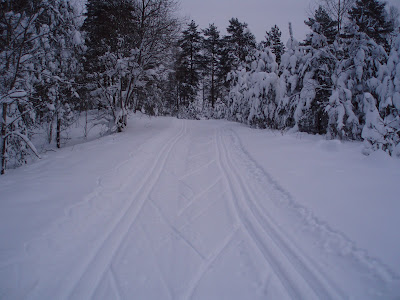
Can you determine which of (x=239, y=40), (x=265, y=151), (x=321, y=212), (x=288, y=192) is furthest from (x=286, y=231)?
(x=239, y=40)

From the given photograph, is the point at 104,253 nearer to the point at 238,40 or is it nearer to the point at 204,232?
→ the point at 204,232

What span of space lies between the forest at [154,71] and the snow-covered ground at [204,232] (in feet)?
7.51

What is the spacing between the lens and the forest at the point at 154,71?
20.0 feet

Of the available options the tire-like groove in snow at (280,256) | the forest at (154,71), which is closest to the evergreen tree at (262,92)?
the forest at (154,71)

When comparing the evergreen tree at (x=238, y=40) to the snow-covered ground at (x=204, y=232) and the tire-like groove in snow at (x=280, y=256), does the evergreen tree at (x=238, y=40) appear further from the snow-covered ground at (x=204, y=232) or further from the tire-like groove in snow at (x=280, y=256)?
the tire-like groove in snow at (x=280, y=256)

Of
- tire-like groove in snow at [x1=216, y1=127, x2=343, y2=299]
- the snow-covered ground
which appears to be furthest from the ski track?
tire-like groove in snow at [x1=216, y1=127, x2=343, y2=299]

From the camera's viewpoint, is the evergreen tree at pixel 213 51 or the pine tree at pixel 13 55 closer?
the pine tree at pixel 13 55

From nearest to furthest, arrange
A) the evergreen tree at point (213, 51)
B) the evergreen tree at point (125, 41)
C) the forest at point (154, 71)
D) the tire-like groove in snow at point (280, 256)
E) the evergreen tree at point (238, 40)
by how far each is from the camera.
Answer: the tire-like groove in snow at point (280, 256)
the forest at point (154, 71)
the evergreen tree at point (125, 41)
the evergreen tree at point (238, 40)
the evergreen tree at point (213, 51)

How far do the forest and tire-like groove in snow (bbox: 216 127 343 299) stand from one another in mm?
4138

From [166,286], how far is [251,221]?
1.67 m

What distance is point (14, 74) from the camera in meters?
5.89

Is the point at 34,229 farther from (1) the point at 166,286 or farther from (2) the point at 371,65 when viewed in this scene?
(2) the point at 371,65

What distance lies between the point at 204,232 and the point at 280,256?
3.55 ft

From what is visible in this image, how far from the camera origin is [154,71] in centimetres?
1302
